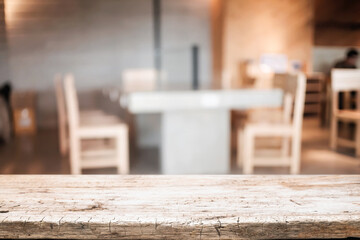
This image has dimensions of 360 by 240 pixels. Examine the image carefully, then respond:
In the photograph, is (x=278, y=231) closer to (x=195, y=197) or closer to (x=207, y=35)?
(x=195, y=197)

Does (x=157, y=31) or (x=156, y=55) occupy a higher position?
(x=157, y=31)

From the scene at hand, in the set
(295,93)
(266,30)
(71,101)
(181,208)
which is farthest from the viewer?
(266,30)

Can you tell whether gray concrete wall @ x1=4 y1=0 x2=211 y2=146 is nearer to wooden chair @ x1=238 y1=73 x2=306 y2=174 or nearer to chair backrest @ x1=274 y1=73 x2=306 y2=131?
chair backrest @ x1=274 y1=73 x2=306 y2=131

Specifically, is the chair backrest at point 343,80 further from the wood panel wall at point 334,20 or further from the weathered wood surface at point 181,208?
the weathered wood surface at point 181,208

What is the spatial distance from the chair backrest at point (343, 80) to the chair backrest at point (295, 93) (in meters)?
0.88

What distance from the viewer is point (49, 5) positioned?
6.31m

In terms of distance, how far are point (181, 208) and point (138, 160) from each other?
121 inches

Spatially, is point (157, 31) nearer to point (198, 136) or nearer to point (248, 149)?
point (198, 136)

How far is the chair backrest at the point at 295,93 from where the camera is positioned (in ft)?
10.2

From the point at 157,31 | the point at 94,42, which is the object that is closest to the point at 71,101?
the point at 94,42

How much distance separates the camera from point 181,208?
33.5 inches

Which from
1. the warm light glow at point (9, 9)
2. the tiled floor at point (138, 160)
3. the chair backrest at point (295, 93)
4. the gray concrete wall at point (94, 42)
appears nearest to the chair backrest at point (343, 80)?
the tiled floor at point (138, 160)

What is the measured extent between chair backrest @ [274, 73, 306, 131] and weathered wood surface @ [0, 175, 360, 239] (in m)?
2.12

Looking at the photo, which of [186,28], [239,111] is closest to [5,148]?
[239,111]
